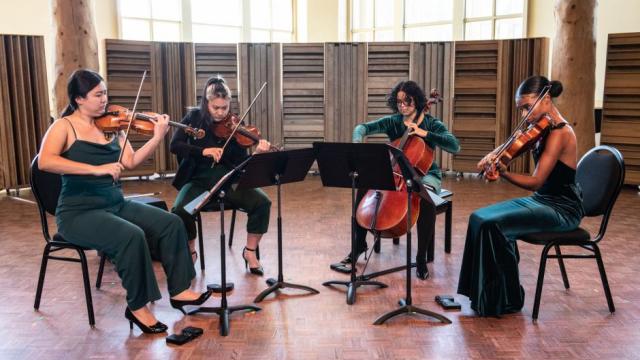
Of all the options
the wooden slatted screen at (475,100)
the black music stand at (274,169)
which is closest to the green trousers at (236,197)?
the black music stand at (274,169)

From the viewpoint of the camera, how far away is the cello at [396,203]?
364cm

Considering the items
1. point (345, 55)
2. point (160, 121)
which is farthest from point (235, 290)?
point (345, 55)

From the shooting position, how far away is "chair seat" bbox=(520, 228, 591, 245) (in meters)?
3.25

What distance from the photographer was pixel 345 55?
823 centimetres

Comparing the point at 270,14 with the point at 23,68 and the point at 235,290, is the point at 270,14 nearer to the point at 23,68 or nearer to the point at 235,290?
the point at 23,68

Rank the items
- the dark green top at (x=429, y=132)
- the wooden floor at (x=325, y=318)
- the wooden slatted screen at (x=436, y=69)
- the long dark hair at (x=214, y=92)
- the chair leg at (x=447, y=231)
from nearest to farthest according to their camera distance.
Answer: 1. the wooden floor at (x=325, y=318)
2. the long dark hair at (x=214, y=92)
3. the dark green top at (x=429, y=132)
4. the chair leg at (x=447, y=231)
5. the wooden slatted screen at (x=436, y=69)

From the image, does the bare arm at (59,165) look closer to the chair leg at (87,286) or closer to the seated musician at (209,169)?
the chair leg at (87,286)

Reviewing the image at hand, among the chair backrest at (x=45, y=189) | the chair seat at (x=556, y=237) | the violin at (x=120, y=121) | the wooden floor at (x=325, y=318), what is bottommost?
the wooden floor at (x=325, y=318)

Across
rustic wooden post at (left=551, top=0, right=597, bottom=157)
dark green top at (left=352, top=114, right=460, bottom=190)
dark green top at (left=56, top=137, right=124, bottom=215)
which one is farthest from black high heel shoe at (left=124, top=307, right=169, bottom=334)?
rustic wooden post at (left=551, top=0, right=597, bottom=157)

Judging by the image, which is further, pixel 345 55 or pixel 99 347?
pixel 345 55

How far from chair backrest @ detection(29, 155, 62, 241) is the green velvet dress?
7.84 feet

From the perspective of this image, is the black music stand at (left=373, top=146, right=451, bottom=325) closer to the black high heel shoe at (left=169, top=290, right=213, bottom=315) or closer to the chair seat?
the chair seat

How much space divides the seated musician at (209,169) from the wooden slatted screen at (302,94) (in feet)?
13.8

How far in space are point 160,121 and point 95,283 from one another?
1295mm
